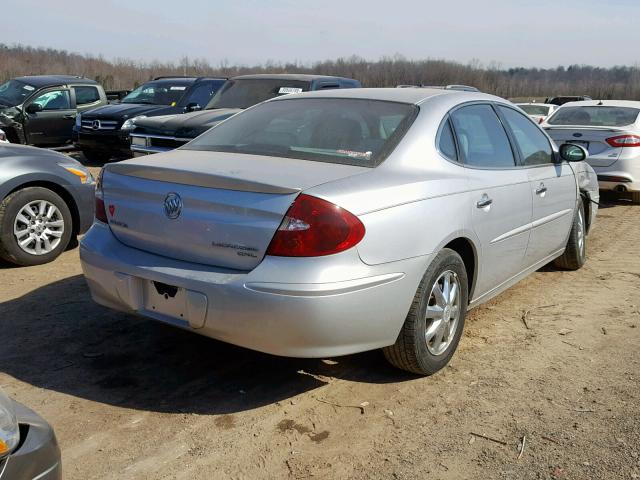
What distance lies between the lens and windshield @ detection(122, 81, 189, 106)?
1338cm

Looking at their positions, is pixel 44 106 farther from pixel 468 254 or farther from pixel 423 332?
pixel 423 332

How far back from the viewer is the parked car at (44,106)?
44.1ft

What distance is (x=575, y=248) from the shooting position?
5.92 metres

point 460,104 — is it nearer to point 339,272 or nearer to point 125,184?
point 339,272

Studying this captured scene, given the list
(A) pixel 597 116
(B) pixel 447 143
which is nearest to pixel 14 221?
(B) pixel 447 143

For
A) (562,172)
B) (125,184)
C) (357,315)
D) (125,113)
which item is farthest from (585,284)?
(125,113)

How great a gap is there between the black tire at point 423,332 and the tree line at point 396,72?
3814 cm

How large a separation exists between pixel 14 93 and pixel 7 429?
45.4 ft

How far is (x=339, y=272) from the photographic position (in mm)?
3070

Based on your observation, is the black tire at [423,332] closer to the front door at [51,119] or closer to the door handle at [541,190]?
the door handle at [541,190]

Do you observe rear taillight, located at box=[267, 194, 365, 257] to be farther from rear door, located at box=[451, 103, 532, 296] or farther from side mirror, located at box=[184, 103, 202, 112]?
side mirror, located at box=[184, 103, 202, 112]

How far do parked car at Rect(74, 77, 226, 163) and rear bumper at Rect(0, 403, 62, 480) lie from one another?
31.8 ft

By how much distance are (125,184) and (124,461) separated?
1.46 meters

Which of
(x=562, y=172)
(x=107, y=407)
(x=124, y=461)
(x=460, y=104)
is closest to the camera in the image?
(x=124, y=461)
